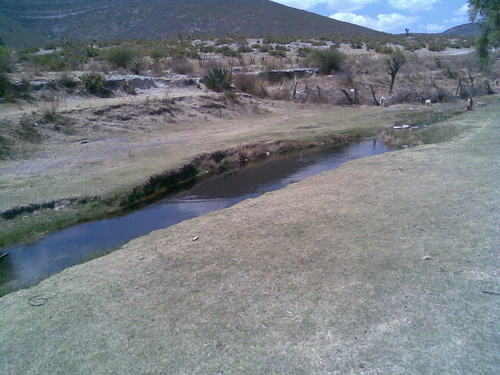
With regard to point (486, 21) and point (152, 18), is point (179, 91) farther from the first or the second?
point (152, 18)

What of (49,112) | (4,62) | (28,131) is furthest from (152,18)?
(28,131)

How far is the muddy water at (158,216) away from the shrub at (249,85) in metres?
11.8

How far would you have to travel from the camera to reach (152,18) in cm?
7269

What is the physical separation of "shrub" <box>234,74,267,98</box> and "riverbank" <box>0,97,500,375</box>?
21718mm

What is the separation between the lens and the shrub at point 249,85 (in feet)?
101

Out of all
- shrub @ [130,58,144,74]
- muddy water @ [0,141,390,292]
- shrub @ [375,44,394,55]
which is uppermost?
shrub @ [375,44,394,55]

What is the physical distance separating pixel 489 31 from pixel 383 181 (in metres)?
22.5

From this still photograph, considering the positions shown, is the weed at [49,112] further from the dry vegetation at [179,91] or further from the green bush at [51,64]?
the green bush at [51,64]

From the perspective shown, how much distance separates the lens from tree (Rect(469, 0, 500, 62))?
26.6 metres

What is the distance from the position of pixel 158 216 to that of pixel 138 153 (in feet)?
18.6

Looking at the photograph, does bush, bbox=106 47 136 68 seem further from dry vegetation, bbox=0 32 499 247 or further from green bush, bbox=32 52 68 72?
green bush, bbox=32 52 68 72

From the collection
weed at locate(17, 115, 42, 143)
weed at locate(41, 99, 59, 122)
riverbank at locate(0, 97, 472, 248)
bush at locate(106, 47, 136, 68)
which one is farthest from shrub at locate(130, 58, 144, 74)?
weed at locate(17, 115, 42, 143)

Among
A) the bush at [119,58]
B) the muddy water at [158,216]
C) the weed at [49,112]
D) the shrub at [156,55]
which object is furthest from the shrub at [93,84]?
the muddy water at [158,216]

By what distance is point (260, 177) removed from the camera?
16.7 m
